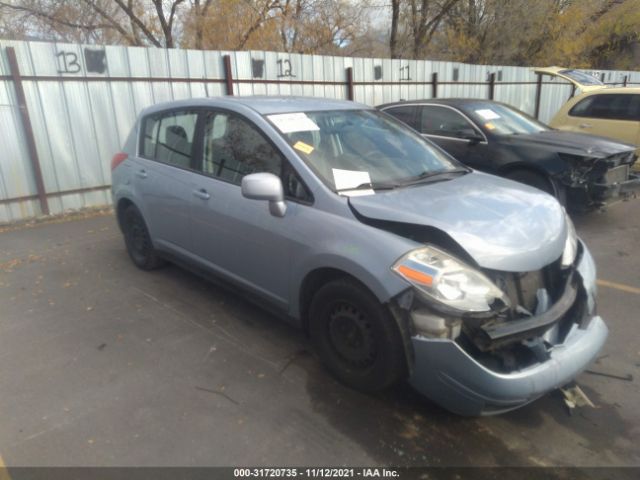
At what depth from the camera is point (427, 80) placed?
41.3 feet

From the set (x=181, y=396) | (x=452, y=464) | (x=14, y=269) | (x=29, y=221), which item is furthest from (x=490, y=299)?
(x=29, y=221)

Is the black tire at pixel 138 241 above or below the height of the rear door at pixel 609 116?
below

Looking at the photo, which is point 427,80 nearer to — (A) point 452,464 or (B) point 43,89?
(B) point 43,89

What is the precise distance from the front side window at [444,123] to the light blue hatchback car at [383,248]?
311 cm

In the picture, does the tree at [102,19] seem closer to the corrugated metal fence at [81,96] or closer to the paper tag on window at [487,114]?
the corrugated metal fence at [81,96]

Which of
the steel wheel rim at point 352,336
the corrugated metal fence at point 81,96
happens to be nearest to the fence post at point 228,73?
the corrugated metal fence at point 81,96

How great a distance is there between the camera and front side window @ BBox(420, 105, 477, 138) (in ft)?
21.9

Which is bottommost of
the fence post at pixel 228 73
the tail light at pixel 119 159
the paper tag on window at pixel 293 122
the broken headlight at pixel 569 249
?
the broken headlight at pixel 569 249

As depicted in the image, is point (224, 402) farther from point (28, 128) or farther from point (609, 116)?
point (609, 116)

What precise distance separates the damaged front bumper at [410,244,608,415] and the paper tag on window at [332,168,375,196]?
992 millimetres

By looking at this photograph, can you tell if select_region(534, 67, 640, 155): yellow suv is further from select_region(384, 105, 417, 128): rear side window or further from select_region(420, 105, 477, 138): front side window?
select_region(384, 105, 417, 128): rear side window

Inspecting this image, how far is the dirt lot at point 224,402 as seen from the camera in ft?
7.71

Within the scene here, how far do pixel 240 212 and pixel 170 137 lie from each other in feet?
4.52

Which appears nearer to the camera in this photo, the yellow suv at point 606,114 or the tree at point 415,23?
the yellow suv at point 606,114
